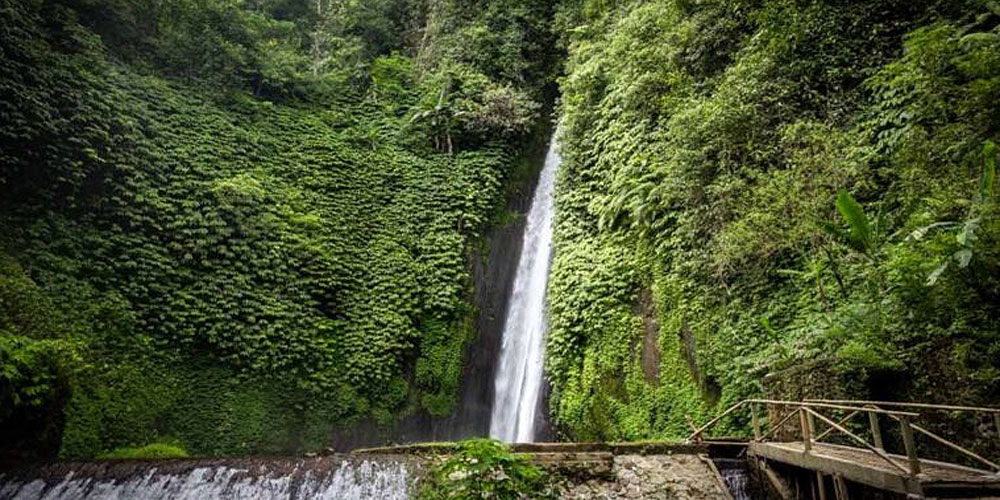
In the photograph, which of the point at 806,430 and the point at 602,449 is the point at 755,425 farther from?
the point at 602,449

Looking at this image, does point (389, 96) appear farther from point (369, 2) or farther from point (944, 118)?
point (944, 118)

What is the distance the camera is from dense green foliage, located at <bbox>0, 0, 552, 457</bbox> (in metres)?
10.5

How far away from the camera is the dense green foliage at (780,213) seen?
5.64 meters

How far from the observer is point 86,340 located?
10.3m

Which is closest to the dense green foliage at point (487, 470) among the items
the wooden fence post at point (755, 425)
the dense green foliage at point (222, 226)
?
the wooden fence post at point (755, 425)

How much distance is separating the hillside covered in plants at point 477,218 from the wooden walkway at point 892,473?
0.81 meters

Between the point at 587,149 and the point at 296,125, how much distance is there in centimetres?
925

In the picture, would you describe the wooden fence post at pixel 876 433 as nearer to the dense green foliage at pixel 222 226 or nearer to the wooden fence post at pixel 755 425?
the wooden fence post at pixel 755 425

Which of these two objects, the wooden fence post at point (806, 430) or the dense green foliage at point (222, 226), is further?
the dense green foliage at point (222, 226)

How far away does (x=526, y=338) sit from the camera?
47.5ft

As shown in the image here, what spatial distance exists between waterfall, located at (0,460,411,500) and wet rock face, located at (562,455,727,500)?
2.23 m

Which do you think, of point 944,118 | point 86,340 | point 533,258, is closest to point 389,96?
point 533,258

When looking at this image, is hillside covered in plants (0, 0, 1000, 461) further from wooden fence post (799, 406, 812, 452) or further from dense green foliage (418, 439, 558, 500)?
dense green foliage (418, 439, 558, 500)

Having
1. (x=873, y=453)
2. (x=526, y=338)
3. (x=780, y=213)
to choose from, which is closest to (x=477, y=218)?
(x=526, y=338)
